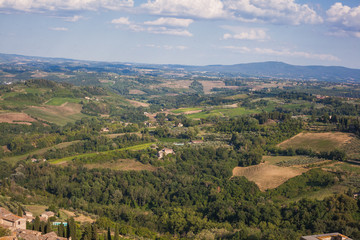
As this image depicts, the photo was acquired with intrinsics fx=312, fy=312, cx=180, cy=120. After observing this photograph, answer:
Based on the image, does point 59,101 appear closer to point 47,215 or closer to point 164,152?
point 164,152

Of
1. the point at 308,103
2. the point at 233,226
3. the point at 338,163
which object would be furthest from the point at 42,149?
the point at 308,103

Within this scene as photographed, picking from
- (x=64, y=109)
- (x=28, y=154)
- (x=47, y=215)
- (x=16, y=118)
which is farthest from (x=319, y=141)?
(x=64, y=109)

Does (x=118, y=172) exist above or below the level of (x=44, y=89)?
below

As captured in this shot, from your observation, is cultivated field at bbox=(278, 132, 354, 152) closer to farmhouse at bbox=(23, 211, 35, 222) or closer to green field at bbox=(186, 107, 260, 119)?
green field at bbox=(186, 107, 260, 119)

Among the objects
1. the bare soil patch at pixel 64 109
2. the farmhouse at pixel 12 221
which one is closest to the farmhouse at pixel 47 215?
the farmhouse at pixel 12 221

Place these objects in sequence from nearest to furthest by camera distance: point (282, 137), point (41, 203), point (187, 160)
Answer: point (41, 203) < point (187, 160) < point (282, 137)

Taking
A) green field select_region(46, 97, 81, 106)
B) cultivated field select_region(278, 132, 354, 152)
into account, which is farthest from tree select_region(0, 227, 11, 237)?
green field select_region(46, 97, 81, 106)

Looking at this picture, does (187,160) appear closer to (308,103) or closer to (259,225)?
(259,225)
